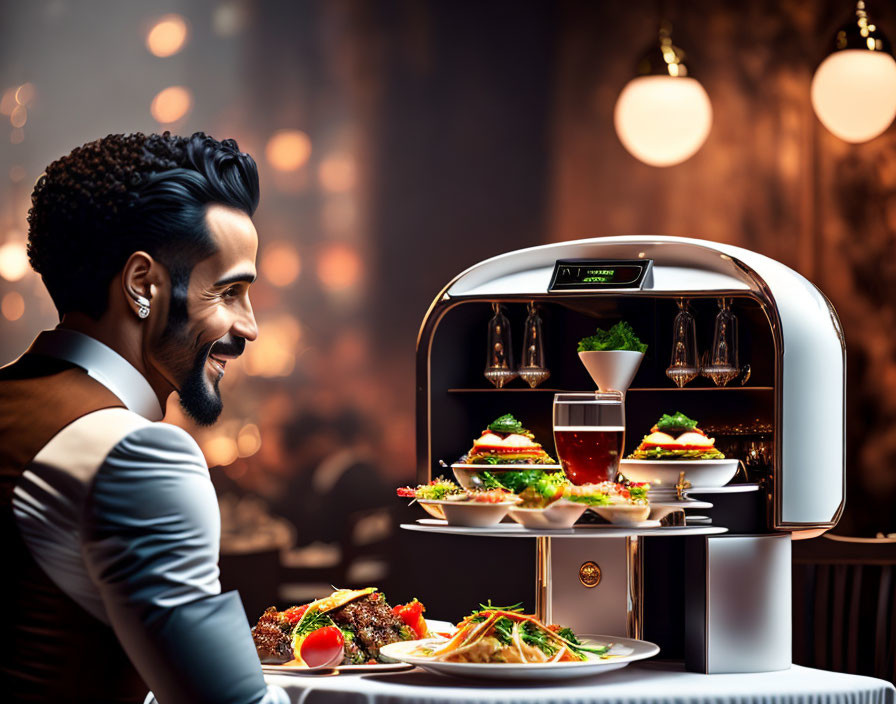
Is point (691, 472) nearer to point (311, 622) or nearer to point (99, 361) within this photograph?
point (311, 622)

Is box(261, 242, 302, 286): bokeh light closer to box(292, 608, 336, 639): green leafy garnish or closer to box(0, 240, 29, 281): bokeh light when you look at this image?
box(0, 240, 29, 281): bokeh light

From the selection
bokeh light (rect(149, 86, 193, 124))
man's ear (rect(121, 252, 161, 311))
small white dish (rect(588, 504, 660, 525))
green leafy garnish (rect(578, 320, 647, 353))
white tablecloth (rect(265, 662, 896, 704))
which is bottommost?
white tablecloth (rect(265, 662, 896, 704))

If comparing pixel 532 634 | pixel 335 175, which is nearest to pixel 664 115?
pixel 335 175

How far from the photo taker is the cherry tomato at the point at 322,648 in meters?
2.31

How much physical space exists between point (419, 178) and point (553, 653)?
280cm

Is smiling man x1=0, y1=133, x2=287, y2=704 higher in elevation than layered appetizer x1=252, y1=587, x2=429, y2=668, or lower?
higher

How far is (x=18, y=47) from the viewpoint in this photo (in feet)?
15.1

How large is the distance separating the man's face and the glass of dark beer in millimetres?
1322

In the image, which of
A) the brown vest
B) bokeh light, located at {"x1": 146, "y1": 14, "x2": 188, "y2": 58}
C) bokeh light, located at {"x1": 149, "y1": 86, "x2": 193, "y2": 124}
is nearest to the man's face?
the brown vest

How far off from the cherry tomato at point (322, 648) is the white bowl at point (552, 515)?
18.6 inches

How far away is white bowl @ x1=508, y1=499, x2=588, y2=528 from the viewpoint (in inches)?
88.0

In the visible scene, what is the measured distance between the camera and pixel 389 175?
4.68 meters

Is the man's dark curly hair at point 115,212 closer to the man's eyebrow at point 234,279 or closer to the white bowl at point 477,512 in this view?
the man's eyebrow at point 234,279

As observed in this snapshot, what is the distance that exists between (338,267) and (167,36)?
1.21m
